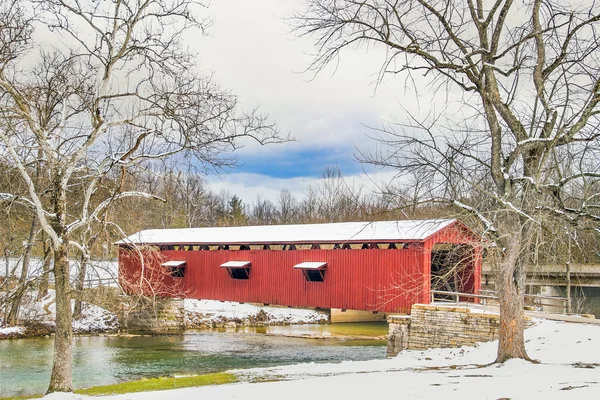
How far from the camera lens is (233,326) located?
2978 centimetres

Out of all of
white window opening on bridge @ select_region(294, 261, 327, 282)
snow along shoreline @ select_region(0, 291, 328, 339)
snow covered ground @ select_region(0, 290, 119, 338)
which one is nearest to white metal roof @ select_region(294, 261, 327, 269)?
white window opening on bridge @ select_region(294, 261, 327, 282)

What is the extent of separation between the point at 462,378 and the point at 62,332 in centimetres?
678

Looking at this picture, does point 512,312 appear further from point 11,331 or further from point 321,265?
point 11,331

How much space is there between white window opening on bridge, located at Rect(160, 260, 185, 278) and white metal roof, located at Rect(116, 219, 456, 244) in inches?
35.6

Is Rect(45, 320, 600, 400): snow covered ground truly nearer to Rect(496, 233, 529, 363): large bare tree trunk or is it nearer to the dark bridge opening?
Rect(496, 233, 529, 363): large bare tree trunk

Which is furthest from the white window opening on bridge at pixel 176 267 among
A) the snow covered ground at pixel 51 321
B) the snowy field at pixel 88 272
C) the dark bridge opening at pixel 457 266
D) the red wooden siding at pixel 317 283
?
the dark bridge opening at pixel 457 266

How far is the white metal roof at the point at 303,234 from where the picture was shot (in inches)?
771

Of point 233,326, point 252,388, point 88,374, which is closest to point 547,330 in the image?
point 252,388

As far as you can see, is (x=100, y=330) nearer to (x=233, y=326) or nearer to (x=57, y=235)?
(x=233, y=326)

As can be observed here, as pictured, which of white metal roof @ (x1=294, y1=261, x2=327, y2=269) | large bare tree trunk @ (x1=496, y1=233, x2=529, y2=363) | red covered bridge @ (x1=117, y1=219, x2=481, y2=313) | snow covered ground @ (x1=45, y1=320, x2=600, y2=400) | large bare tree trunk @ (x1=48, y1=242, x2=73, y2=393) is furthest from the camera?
white metal roof @ (x1=294, y1=261, x2=327, y2=269)

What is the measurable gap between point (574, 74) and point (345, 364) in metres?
8.16

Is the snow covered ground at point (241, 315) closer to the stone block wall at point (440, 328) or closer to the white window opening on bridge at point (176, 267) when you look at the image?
the white window opening on bridge at point (176, 267)

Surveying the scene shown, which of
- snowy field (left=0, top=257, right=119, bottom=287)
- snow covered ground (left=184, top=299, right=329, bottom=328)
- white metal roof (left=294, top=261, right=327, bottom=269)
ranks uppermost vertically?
white metal roof (left=294, top=261, right=327, bottom=269)

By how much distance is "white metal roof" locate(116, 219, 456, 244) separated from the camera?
19578 millimetres
